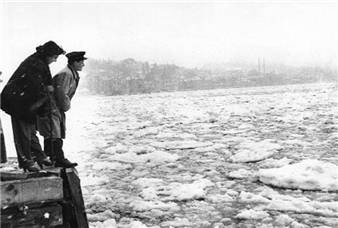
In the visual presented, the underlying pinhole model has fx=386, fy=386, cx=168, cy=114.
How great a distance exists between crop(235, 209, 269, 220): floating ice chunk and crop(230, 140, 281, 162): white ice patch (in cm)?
267

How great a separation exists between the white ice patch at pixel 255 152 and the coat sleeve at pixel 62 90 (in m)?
3.72

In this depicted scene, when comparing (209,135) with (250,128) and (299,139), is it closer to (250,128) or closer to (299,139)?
(250,128)

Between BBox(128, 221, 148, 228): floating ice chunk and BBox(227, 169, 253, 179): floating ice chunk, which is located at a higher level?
BBox(128, 221, 148, 228): floating ice chunk

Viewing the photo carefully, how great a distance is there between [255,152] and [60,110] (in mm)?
4236

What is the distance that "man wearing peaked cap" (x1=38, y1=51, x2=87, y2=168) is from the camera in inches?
149

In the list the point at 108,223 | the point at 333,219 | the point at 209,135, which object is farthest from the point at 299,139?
the point at 108,223

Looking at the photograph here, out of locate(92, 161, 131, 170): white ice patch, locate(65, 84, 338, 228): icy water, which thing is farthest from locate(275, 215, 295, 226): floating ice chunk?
locate(92, 161, 131, 170): white ice patch

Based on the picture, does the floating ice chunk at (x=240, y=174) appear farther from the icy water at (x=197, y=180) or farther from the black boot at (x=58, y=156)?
the black boot at (x=58, y=156)

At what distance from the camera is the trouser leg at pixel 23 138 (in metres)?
3.63

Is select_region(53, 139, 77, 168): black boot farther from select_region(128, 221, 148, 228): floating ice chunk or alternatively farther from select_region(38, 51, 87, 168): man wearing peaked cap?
select_region(128, 221, 148, 228): floating ice chunk

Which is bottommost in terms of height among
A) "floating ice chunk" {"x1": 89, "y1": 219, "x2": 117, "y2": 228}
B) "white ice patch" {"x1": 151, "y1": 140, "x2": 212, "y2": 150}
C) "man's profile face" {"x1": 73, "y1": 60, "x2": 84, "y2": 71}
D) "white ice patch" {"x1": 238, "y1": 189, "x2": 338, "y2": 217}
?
"white ice patch" {"x1": 151, "y1": 140, "x2": 212, "y2": 150}

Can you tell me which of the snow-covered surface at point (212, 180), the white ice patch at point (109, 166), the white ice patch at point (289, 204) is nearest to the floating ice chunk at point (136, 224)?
the snow-covered surface at point (212, 180)

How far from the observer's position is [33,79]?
3479mm

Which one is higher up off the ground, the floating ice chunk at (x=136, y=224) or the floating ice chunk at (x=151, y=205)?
the floating ice chunk at (x=136, y=224)
